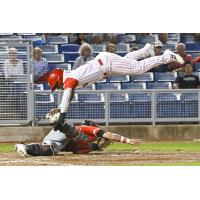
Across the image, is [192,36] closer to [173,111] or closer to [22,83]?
[173,111]

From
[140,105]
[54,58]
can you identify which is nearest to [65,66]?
[54,58]

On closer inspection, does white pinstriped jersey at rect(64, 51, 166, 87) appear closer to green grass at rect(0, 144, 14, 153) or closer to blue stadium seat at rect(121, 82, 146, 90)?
green grass at rect(0, 144, 14, 153)

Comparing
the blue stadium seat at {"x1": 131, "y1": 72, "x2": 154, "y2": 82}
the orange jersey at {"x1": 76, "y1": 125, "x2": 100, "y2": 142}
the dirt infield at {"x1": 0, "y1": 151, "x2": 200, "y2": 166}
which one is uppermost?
the blue stadium seat at {"x1": 131, "y1": 72, "x2": 154, "y2": 82}

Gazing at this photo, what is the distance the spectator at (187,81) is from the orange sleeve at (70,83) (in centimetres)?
514

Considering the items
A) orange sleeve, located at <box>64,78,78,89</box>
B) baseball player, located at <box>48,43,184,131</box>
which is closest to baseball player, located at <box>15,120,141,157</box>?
baseball player, located at <box>48,43,184,131</box>

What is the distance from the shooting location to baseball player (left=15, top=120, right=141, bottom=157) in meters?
17.3

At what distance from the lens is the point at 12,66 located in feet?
72.2

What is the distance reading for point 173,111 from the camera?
2206cm

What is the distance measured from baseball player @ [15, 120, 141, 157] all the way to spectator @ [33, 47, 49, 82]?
427 cm

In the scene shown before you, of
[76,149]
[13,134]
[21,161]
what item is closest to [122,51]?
[13,134]

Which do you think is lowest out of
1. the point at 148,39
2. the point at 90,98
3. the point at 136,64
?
the point at 90,98

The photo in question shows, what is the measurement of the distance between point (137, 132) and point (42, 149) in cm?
478

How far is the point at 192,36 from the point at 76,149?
687 cm

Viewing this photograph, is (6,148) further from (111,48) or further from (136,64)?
(111,48)
